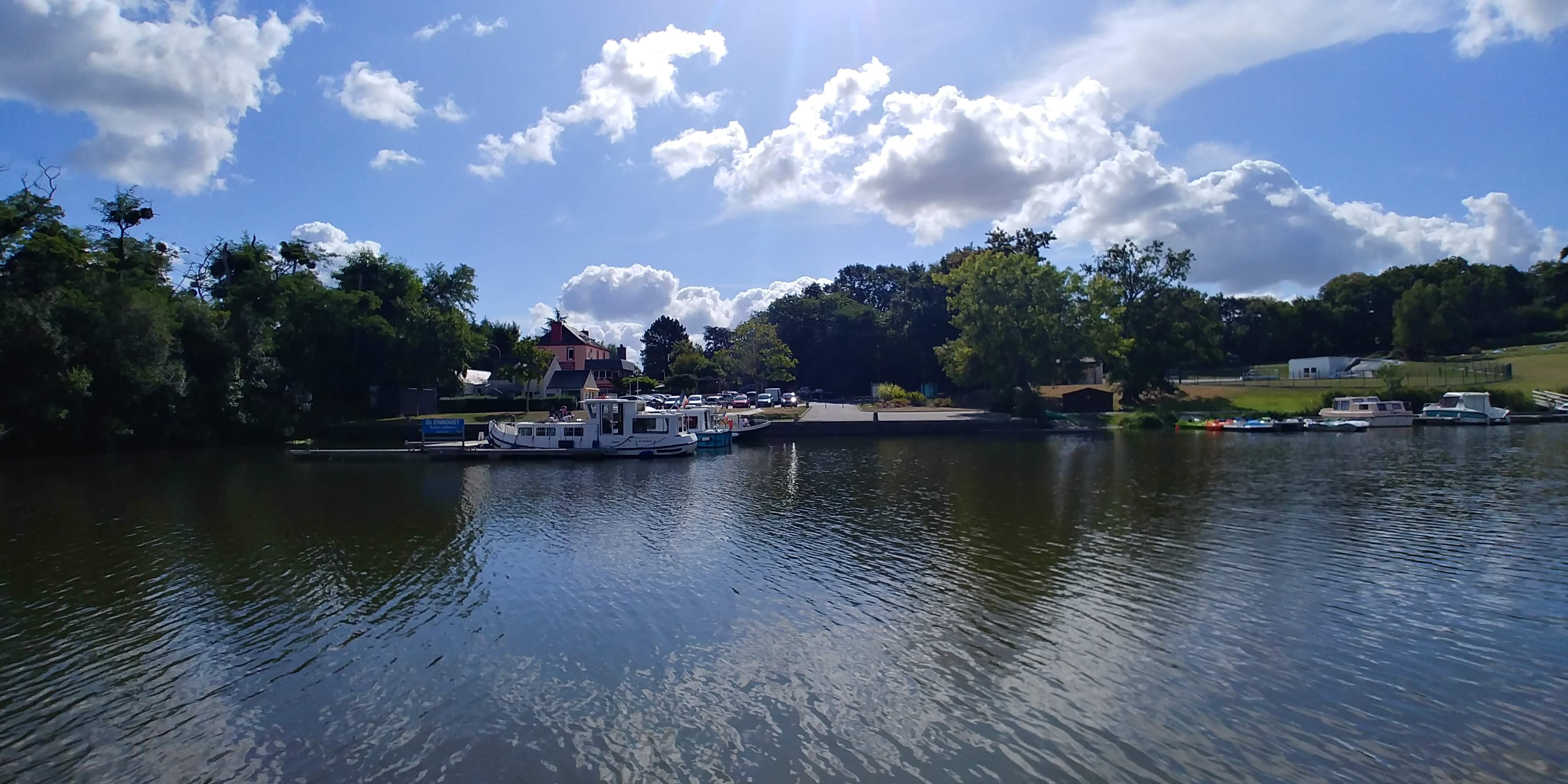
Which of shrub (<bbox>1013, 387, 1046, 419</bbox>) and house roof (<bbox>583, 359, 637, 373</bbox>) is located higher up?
house roof (<bbox>583, 359, 637, 373</bbox>)

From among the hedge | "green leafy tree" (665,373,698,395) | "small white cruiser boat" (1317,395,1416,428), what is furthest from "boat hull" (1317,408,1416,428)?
"green leafy tree" (665,373,698,395)

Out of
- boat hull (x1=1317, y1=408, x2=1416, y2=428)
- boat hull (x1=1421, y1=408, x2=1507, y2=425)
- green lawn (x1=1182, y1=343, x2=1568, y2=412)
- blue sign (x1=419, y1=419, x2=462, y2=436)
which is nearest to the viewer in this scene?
blue sign (x1=419, y1=419, x2=462, y2=436)

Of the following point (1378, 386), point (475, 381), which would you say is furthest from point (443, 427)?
point (1378, 386)

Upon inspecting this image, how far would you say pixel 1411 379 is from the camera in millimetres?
68875

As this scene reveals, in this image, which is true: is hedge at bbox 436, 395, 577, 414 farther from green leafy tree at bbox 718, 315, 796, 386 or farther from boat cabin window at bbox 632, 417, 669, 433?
green leafy tree at bbox 718, 315, 796, 386

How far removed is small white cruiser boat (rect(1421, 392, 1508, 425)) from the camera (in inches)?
2098

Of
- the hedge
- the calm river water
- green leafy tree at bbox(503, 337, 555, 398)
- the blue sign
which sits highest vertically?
green leafy tree at bbox(503, 337, 555, 398)

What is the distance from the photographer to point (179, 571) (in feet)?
55.7

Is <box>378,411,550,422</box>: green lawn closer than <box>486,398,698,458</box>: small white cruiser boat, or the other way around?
<box>486,398,698,458</box>: small white cruiser boat

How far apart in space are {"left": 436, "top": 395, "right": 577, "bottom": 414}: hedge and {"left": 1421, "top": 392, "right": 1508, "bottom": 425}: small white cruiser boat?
58.8m

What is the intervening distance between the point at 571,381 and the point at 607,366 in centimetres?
1930

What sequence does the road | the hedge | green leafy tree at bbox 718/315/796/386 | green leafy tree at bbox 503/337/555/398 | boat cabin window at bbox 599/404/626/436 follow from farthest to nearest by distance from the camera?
1. green leafy tree at bbox 718/315/796/386
2. green leafy tree at bbox 503/337/555/398
3. the hedge
4. the road
5. boat cabin window at bbox 599/404/626/436

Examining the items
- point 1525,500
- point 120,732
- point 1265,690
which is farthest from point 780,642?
point 1525,500

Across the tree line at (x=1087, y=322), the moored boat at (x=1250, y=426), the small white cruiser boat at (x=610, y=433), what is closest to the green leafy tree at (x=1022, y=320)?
the tree line at (x=1087, y=322)
